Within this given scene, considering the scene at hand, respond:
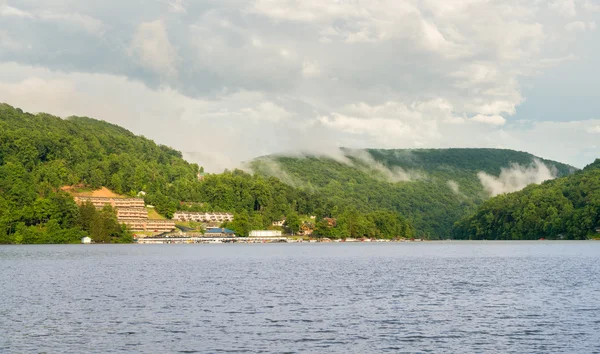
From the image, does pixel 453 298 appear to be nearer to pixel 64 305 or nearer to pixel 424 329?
pixel 424 329

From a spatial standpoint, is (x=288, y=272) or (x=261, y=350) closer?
(x=261, y=350)

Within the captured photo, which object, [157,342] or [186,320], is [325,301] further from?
[157,342]

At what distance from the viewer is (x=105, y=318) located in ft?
159

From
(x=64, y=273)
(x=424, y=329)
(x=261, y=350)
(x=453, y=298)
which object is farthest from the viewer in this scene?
(x=64, y=273)

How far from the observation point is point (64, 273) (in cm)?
8975

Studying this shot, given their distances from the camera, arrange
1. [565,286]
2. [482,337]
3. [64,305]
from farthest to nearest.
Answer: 1. [565,286]
2. [64,305]
3. [482,337]

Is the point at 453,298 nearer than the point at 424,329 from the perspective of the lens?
No

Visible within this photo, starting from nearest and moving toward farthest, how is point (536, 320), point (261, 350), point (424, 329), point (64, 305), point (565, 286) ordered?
point (261, 350)
point (424, 329)
point (536, 320)
point (64, 305)
point (565, 286)

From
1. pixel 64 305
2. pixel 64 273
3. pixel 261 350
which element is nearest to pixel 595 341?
pixel 261 350

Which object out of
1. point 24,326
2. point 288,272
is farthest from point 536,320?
point 288,272

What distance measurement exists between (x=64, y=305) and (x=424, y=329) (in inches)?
1170

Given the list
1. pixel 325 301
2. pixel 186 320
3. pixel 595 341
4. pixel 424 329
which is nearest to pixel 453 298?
pixel 325 301

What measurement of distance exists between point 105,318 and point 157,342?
10.5 meters

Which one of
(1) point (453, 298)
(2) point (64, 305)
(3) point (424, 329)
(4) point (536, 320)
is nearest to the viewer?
(3) point (424, 329)
